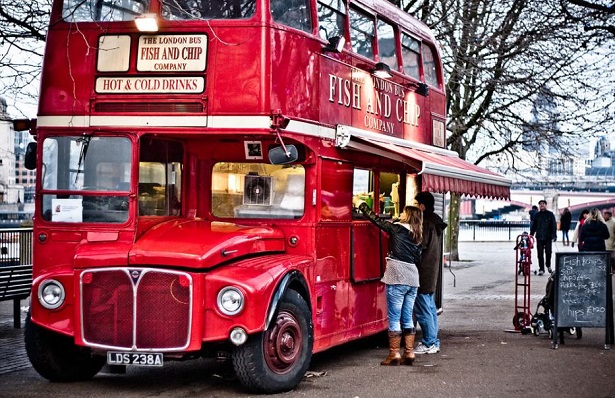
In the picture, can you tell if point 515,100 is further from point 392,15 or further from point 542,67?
point 392,15

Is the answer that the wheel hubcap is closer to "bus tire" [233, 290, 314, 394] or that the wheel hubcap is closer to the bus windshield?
"bus tire" [233, 290, 314, 394]

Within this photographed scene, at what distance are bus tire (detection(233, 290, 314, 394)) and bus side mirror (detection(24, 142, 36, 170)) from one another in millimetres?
2735

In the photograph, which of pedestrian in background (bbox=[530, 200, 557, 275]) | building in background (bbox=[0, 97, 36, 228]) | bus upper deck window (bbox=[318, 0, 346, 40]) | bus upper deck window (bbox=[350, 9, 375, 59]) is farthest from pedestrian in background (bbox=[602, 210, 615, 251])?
bus upper deck window (bbox=[318, 0, 346, 40])

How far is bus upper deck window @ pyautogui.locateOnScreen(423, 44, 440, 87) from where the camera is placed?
1443 cm

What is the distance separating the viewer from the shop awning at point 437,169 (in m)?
11.2

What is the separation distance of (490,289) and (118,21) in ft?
44.8

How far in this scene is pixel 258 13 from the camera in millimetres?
9734

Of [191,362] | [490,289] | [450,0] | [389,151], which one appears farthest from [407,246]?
[450,0]

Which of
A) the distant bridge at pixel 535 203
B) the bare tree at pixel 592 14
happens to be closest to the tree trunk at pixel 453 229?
the bare tree at pixel 592 14

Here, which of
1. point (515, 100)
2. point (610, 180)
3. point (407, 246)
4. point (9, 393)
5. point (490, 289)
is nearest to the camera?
point (9, 393)

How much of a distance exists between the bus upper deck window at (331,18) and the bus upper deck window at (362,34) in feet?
0.92

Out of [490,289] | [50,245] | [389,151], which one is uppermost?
[389,151]

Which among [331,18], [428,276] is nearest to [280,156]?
[331,18]

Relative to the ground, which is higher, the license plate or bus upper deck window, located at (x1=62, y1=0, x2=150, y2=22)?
bus upper deck window, located at (x1=62, y1=0, x2=150, y2=22)
